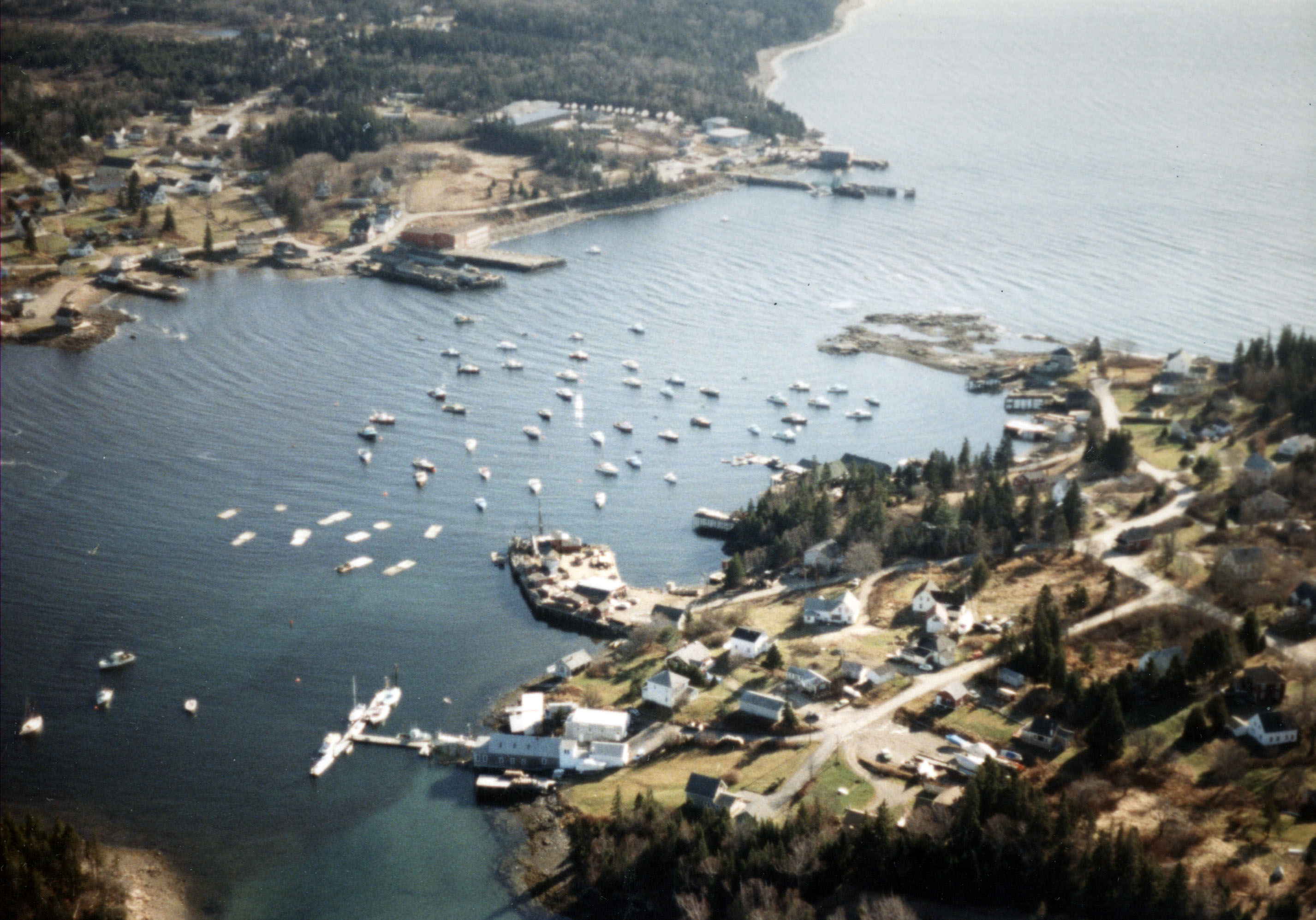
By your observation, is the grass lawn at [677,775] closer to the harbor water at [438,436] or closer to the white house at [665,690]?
the white house at [665,690]

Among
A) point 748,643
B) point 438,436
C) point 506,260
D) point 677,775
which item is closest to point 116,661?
point 677,775

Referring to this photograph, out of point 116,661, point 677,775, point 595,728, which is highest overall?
point 595,728

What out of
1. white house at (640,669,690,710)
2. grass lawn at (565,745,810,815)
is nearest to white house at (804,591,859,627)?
white house at (640,669,690,710)

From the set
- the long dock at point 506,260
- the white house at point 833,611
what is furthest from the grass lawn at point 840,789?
the long dock at point 506,260

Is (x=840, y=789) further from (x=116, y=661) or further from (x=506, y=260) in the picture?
(x=506, y=260)

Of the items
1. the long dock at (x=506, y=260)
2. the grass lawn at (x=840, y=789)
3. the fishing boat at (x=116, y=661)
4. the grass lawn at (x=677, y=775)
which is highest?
the long dock at (x=506, y=260)

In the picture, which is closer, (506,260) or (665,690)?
(665,690)
